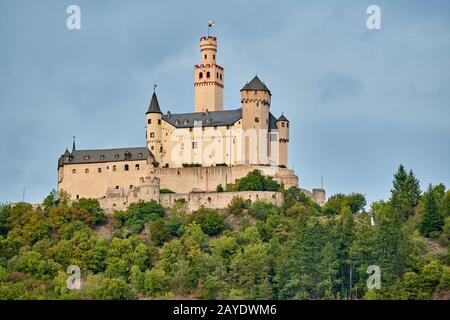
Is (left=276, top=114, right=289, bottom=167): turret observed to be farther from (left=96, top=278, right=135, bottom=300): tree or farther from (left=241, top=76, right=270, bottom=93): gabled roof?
(left=96, top=278, right=135, bottom=300): tree

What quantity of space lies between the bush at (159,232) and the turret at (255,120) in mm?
9422

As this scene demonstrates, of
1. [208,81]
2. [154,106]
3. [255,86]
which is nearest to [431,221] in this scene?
[255,86]

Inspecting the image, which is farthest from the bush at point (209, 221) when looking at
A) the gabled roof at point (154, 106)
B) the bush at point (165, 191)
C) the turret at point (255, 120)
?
the gabled roof at point (154, 106)

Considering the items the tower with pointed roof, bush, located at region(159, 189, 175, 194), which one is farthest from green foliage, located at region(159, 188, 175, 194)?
the tower with pointed roof

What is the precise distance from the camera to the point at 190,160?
14338 centimetres

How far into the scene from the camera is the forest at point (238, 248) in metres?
125

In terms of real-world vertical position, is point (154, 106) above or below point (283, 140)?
above

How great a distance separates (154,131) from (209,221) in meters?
11.0

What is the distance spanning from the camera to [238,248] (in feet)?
436

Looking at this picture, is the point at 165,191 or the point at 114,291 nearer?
the point at 114,291

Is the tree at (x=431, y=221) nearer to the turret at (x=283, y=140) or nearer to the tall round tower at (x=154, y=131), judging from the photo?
the turret at (x=283, y=140)

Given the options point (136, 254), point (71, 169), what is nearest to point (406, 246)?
point (136, 254)

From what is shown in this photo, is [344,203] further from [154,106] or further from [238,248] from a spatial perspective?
[154,106]
